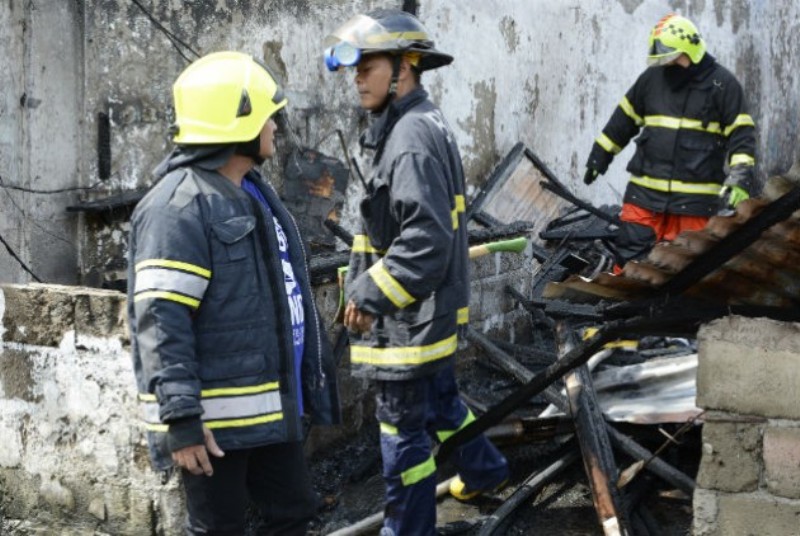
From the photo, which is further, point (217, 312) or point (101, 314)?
point (101, 314)

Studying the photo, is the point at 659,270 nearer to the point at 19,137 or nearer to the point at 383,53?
the point at 383,53

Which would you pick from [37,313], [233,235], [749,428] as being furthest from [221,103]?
[749,428]

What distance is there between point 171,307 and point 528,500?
7.68 ft

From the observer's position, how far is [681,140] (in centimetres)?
808

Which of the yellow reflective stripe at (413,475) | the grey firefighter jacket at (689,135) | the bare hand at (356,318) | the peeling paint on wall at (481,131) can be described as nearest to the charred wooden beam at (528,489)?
the yellow reflective stripe at (413,475)

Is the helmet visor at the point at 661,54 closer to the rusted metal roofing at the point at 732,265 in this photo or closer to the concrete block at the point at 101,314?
the rusted metal roofing at the point at 732,265

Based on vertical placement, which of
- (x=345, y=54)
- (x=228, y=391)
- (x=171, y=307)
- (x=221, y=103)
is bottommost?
(x=228, y=391)

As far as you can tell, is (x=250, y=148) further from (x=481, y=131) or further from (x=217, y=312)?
(x=481, y=131)

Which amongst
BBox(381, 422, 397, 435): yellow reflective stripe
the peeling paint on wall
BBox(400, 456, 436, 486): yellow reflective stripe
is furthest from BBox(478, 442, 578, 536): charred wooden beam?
the peeling paint on wall

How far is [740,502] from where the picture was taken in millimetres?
3992

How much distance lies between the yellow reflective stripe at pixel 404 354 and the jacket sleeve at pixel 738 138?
11.5 feet

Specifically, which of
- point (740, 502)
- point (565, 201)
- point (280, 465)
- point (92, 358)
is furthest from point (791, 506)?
point (565, 201)

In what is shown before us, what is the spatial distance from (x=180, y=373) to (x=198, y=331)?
0.64 ft

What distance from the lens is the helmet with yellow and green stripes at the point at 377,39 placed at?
15.6 feet
